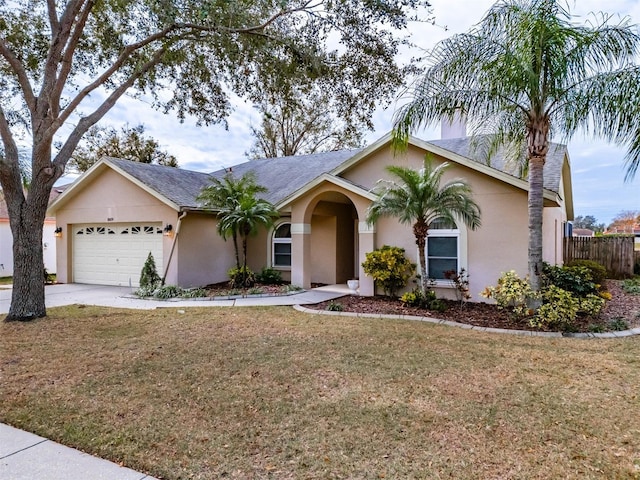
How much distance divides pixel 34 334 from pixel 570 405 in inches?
366

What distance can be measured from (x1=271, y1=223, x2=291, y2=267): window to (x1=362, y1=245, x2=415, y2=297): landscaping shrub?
13.8 feet

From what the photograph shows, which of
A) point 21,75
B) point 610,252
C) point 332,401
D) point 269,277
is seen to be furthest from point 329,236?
point 610,252

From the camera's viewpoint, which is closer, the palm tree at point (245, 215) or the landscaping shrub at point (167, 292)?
the landscaping shrub at point (167, 292)

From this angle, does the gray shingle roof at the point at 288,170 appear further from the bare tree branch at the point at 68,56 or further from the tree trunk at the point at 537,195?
the tree trunk at the point at 537,195

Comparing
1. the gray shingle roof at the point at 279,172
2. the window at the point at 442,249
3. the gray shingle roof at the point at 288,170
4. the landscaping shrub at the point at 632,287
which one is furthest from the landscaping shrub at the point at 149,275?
the landscaping shrub at the point at 632,287

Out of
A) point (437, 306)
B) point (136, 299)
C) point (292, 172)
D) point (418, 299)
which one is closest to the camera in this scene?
point (437, 306)

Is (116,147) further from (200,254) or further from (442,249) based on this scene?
(442,249)

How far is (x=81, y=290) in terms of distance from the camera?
46.4 feet

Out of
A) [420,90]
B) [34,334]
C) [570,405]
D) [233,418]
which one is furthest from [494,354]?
[34,334]

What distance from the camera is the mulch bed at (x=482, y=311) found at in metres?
8.72

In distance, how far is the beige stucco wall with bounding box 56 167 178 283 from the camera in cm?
1410

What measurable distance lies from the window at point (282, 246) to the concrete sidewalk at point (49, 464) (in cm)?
1156

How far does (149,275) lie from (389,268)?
8.20 m

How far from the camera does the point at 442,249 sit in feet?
38.4
